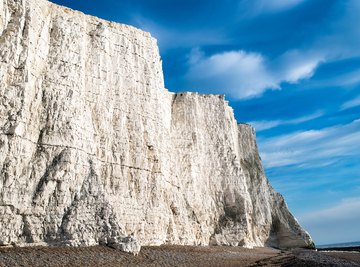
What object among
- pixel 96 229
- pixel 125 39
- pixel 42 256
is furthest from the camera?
pixel 125 39

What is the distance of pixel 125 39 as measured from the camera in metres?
27.0

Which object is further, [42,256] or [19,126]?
[19,126]

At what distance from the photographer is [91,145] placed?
2119 centimetres

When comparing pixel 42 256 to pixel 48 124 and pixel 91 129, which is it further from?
pixel 91 129

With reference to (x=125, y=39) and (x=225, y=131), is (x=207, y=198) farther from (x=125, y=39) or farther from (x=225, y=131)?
(x=125, y=39)

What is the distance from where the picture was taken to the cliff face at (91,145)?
56.9 feet

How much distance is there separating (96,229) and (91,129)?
238 inches

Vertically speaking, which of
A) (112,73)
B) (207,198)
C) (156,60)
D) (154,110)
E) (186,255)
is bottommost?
(186,255)

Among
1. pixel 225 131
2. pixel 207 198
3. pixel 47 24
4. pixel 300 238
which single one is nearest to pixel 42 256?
pixel 47 24

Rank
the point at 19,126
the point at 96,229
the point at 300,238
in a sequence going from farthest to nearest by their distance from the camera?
the point at 300,238
the point at 96,229
the point at 19,126

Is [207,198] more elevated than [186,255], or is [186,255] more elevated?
[207,198]

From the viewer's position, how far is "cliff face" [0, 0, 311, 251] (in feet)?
56.9

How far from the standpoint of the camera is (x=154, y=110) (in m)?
27.1

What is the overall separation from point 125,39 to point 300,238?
1240 inches
